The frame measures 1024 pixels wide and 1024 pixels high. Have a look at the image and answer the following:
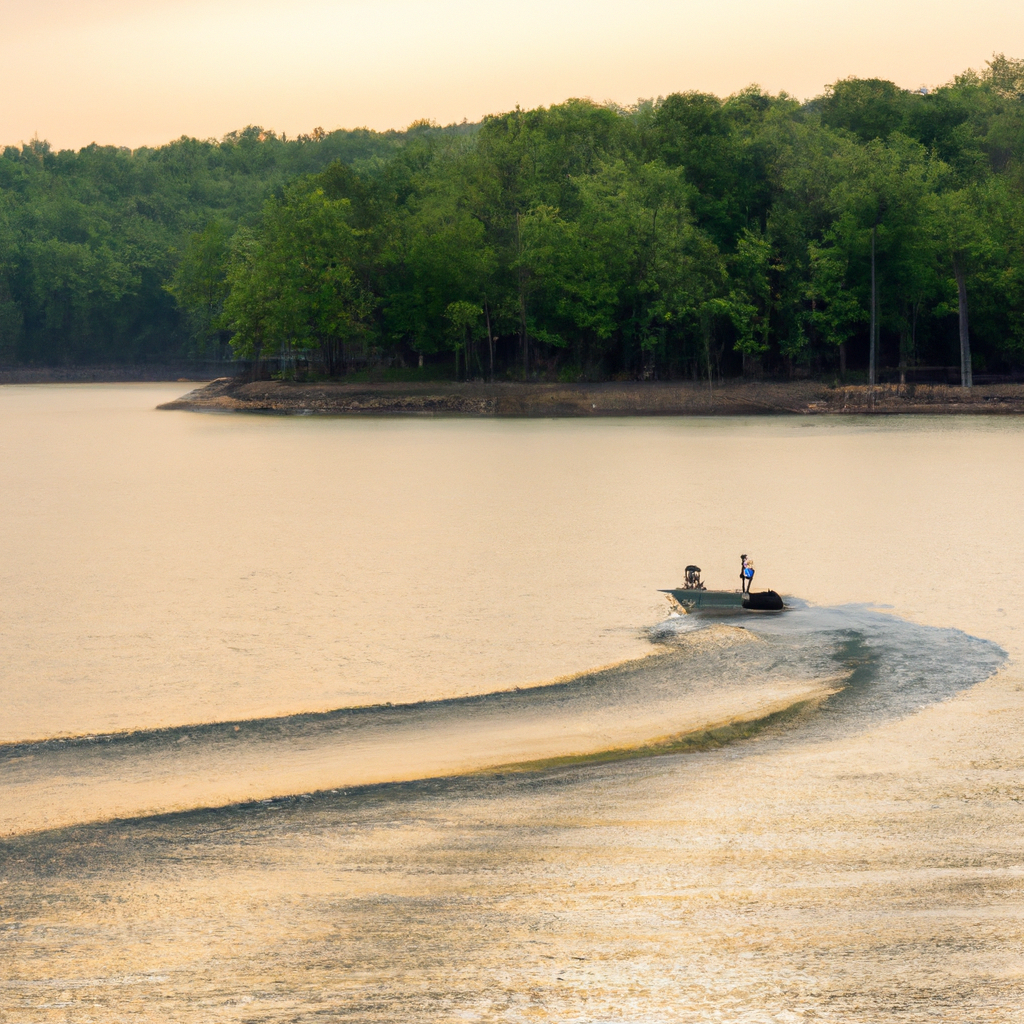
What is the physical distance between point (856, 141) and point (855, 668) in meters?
111

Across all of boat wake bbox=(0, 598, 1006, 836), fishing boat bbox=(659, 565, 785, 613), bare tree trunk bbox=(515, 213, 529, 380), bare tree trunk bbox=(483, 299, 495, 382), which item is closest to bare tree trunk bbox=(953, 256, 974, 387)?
bare tree trunk bbox=(515, 213, 529, 380)

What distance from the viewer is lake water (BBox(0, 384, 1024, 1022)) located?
8.83 metres

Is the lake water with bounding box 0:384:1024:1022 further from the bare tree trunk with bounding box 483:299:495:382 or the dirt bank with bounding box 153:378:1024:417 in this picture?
the bare tree trunk with bounding box 483:299:495:382

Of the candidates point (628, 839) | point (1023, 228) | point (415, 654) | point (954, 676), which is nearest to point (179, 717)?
point (415, 654)

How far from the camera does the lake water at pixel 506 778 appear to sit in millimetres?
8828

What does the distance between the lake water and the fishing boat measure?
66 cm

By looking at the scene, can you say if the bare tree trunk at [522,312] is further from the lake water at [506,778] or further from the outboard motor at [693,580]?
the outboard motor at [693,580]

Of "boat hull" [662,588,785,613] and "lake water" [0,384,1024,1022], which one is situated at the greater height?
"boat hull" [662,588,785,613]

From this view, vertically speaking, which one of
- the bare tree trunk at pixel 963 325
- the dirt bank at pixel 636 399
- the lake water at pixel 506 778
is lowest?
the lake water at pixel 506 778

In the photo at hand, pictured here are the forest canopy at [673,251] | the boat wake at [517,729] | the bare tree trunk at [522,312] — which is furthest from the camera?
the bare tree trunk at [522,312]

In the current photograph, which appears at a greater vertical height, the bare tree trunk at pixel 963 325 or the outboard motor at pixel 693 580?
the bare tree trunk at pixel 963 325

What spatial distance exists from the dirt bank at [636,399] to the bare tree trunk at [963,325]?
67.8 inches

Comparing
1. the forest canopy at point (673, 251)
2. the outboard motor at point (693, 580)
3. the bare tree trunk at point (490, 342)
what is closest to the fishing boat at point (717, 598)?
the outboard motor at point (693, 580)

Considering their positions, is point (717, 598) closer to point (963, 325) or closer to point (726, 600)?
point (726, 600)
